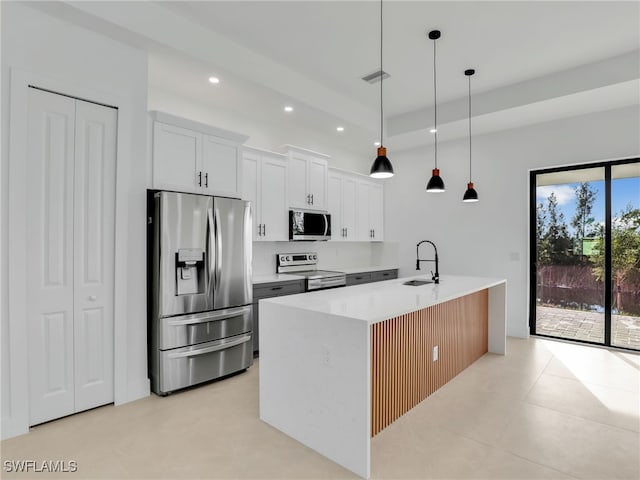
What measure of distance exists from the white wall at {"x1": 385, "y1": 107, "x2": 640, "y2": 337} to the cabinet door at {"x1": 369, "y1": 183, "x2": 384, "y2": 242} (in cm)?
32

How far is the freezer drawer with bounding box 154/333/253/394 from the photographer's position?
2965mm

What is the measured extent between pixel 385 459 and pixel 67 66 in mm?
3510

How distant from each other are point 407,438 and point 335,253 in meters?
3.63

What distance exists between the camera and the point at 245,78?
3.45 meters

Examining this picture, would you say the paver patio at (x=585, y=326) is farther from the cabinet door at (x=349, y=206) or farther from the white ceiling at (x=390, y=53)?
the cabinet door at (x=349, y=206)

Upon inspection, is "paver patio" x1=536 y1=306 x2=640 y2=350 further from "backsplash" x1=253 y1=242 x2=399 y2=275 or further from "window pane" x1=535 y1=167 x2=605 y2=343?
"backsplash" x1=253 y1=242 x2=399 y2=275

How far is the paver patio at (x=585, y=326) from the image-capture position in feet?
13.7

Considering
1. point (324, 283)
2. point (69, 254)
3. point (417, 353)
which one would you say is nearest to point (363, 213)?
point (324, 283)

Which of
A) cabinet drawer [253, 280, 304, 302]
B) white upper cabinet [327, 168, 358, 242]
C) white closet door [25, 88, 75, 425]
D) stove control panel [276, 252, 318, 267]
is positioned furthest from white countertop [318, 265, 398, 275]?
white closet door [25, 88, 75, 425]

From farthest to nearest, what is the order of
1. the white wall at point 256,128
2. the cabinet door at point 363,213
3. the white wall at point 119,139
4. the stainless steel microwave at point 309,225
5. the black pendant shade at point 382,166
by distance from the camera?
the cabinet door at point 363,213, the stainless steel microwave at point 309,225, the white wall at point 256,128, the black pendant shade at point 382,166, the white wall at point 119,139

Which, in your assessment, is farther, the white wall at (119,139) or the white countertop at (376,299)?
the white wall at (119,139)

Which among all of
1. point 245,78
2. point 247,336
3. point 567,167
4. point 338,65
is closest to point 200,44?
point 245,78

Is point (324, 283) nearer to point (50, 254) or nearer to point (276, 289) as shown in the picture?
point (276, 289)

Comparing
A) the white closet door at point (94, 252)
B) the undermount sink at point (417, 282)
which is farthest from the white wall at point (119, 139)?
the undermount sink at point (417, 282)
